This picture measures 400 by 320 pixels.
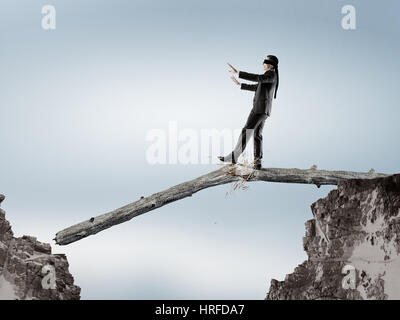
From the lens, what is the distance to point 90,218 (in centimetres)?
767

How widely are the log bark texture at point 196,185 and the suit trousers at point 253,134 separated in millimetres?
197

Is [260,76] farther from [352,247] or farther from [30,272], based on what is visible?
[30,272]

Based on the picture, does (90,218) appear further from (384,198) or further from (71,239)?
(384,198)

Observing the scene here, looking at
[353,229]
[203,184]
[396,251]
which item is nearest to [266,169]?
[203,184]

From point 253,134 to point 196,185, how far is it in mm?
955

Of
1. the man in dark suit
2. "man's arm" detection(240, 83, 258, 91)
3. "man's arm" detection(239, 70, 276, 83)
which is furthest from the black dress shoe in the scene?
"man's arm" detection(239, 70, 276, 83)

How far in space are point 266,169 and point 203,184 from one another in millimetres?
842

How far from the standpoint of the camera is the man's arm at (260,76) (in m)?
7.35

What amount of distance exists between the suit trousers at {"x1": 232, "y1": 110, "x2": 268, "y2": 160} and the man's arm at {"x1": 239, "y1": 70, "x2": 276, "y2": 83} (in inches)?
17.6

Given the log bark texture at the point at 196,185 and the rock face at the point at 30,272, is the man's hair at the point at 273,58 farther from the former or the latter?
the rock face at the point at 30,272

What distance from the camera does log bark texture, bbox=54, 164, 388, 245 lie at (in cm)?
764

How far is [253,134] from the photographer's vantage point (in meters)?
7.76

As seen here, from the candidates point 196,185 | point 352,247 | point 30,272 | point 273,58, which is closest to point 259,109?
point 273,58
